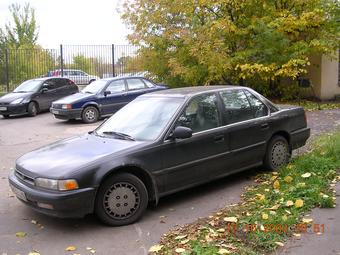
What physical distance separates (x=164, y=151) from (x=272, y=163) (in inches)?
93.2

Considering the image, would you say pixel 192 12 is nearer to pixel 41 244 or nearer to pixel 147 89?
pixel 147 89

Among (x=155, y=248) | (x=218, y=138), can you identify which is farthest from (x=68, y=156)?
(x=218, y=138)

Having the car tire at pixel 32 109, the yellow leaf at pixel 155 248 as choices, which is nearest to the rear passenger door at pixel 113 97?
the car tire at pixel 32 109

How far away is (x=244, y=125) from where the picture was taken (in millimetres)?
6633

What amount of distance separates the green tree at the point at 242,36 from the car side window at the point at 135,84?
147 cm

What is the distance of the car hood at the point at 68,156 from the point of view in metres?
4.98

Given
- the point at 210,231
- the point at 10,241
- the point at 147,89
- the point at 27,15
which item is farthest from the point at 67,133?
the point at 27,15

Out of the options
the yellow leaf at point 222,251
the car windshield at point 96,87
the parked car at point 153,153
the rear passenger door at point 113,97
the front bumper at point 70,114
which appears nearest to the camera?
the yellow leaf at point 222,251

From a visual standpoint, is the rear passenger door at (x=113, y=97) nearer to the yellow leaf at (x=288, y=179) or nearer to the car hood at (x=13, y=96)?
the car hood at (x=13, y=96)

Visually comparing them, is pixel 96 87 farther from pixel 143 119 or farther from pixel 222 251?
pixel 222 251

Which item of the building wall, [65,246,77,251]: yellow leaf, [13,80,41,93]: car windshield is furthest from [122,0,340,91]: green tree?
[65,246,77,251]: yellow leaf

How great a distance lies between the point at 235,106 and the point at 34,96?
473 inches

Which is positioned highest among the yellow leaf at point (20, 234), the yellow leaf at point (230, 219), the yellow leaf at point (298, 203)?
the yellow leaf at point (298, 203)

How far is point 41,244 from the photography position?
4715 mm
